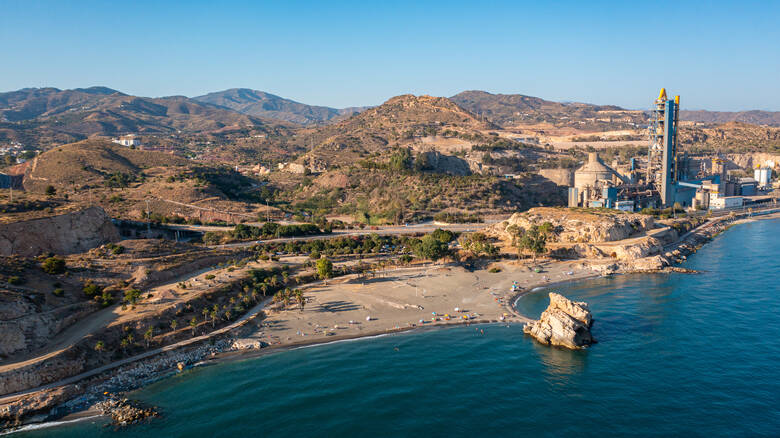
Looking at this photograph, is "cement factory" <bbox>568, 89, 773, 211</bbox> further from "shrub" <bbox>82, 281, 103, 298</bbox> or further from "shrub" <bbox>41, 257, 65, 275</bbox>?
"shrub" <bbox>41, 257, 65, 275</bbox>

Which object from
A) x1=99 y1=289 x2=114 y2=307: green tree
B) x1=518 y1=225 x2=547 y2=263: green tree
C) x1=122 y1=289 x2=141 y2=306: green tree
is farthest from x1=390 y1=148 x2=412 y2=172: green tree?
x1=99 y1=289 x2=114 y2=307: green tree

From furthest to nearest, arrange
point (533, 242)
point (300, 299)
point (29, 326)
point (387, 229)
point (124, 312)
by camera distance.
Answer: point (387, 229) → point (533, 242) → point (300, 299) → point (124, 312) → point (29, 326)

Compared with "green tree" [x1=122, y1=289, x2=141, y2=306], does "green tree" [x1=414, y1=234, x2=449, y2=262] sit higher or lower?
higher

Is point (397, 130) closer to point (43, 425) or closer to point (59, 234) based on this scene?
point (59, 234)

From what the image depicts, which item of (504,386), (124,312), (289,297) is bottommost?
(504,386)

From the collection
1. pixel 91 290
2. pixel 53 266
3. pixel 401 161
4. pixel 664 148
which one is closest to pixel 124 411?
pixel 91 290

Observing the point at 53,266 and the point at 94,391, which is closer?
the point at 94,391

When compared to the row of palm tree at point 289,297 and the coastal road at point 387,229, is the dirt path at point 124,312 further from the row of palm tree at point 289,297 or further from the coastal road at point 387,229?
the coastal road at point 387,229

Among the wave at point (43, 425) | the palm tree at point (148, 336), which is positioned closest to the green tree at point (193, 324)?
the palm tree at point (148, 336)
